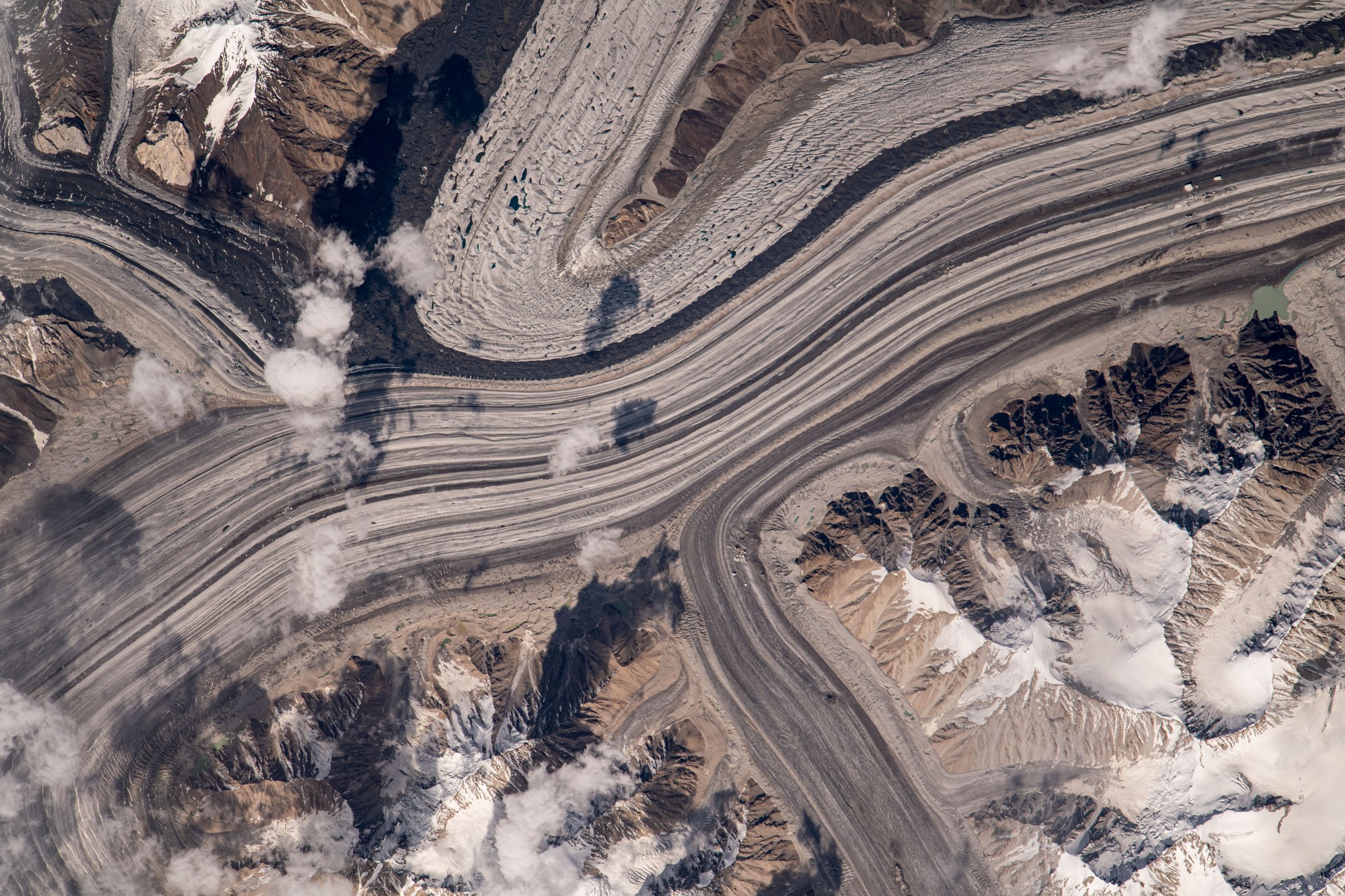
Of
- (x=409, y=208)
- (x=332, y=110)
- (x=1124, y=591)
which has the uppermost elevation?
(x=332, y=110)

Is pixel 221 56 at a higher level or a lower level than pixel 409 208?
higher

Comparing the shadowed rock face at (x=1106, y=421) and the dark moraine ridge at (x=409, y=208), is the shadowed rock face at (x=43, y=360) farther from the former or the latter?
the shadowed rock face at (x=1106, y=421)

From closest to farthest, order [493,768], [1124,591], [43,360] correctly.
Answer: [1124,591]
[43,360]
[493,768]

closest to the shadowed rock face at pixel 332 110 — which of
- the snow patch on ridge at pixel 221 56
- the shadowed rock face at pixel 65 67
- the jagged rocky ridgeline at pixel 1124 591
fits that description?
the snow patch on ridge at pixel 221 56

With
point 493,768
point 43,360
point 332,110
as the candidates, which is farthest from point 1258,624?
point 43,360

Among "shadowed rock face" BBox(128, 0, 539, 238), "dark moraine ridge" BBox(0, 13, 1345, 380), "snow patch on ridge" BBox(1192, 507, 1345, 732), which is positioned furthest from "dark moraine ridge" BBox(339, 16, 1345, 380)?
"snow patch on ridge" BBox(1192, 507, 1345, 732)

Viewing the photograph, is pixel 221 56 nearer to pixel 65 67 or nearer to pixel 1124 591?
pixel 65 67

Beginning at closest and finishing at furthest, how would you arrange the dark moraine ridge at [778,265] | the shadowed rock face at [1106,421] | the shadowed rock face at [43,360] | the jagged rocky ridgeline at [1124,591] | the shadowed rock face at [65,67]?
the jagged rocky ridgeline at [1124,591]
the dark moraine ridge at [778,265]
the shadowed rock face at [1106,421]
the shadowed rock face at [43,360]
the shadowed rock face at [65,67]
